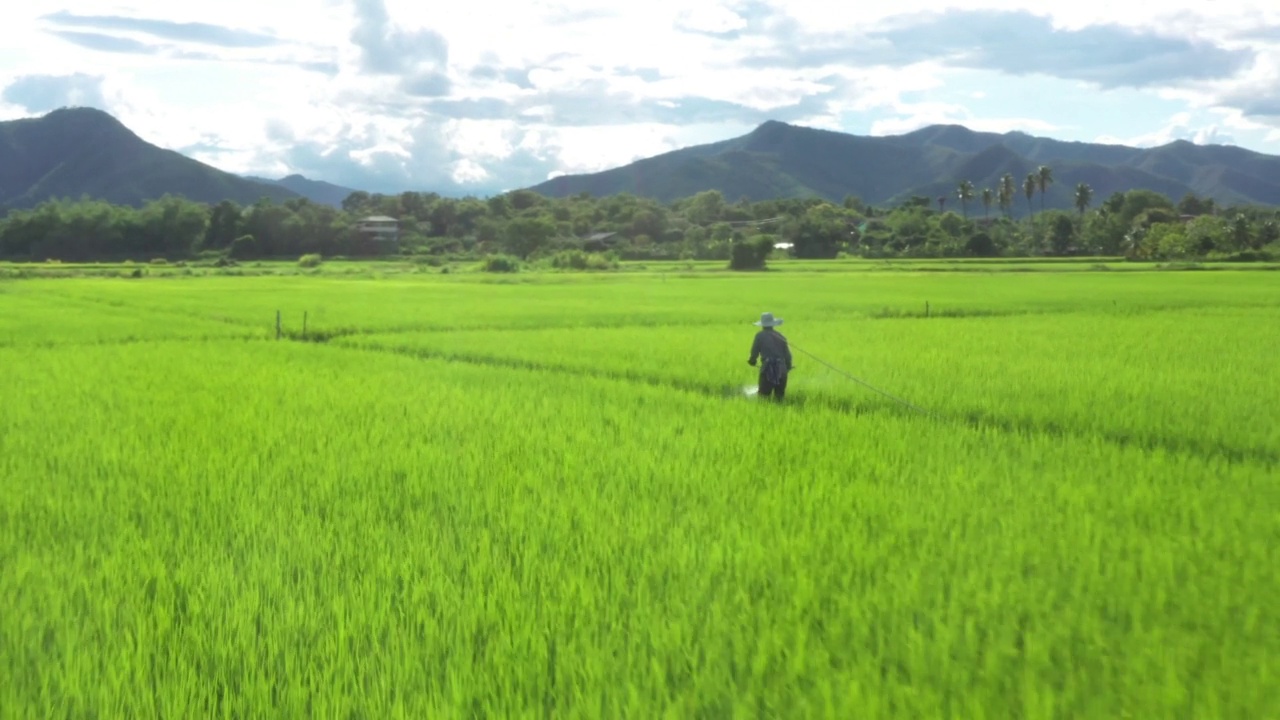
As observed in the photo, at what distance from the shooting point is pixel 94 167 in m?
123

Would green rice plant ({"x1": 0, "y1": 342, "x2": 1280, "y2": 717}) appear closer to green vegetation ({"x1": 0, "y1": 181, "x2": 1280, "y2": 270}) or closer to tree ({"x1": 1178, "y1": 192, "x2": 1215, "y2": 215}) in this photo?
green vegetation ({"x1": 0, "y1": 181, "x2": 1280, "y2": 270})

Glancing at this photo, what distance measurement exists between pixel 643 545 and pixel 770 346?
168 inches

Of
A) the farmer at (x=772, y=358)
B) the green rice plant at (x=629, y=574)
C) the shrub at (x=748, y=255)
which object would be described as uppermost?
the shrub at (x=748, y=255)

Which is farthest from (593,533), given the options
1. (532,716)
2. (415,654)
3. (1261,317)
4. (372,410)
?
(1261,317)

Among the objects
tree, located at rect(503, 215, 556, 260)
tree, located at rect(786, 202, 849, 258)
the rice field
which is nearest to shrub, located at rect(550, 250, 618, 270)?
tree, located at rect(503, 215, 556, 260)

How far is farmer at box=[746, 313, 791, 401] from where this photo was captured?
8.09 metres

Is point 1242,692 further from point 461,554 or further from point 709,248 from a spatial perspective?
point 709,248

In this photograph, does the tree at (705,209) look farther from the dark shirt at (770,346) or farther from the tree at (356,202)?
the dark shirt at (770,346)

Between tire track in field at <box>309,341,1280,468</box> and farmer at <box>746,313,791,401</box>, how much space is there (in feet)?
0.70

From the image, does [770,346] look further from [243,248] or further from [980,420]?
[243,248]

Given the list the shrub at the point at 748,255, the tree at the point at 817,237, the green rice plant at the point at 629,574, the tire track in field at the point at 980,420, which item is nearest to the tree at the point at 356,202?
the tree at the point at 817,237

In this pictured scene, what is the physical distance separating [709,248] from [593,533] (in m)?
59.6

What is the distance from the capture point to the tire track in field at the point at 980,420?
644cm

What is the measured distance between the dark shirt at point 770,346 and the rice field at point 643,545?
0.46m
